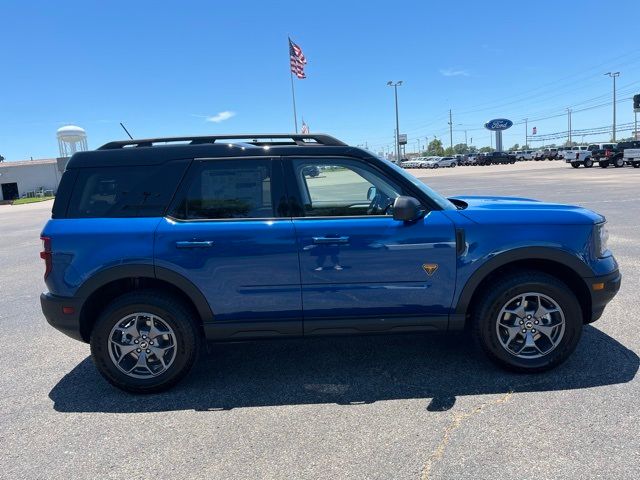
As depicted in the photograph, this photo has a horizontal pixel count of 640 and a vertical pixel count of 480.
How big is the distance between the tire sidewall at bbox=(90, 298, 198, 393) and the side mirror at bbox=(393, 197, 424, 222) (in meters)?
1.74

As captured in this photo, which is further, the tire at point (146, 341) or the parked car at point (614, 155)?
the parked car at point (614, 155)

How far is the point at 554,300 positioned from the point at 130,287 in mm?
3266

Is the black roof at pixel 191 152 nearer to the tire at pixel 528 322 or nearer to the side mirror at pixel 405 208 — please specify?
the side mirror at pixel 405 208

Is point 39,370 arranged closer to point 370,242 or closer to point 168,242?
point 168,242

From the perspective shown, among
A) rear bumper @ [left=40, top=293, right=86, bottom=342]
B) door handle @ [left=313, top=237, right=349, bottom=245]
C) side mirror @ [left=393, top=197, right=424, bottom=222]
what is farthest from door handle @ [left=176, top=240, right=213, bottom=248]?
side mirror @ [left=393, top=197, right=424, bottom=222]

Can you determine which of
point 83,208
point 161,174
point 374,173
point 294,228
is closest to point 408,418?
point 294,228

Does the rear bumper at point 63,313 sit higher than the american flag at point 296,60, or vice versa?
the american flag at point 296,60

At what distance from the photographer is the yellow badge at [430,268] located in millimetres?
3543

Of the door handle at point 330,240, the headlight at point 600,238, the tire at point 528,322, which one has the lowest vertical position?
the tire at point 528,322

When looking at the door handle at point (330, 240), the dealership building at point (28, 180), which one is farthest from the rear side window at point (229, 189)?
the dealership building at point (28, 180)

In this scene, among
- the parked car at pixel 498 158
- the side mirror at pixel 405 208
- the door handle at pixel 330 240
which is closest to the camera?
the side mirror at pixel 405 208

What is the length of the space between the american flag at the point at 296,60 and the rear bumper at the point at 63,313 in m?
37.3

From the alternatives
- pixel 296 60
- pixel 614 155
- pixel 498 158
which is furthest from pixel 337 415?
pixel 498 158

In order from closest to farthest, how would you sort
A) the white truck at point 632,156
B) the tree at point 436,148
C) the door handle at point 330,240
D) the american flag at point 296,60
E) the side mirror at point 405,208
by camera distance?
the side mirror at point 405,208 → the door handle at point 330,240 → the white truck at point 632,156 → the american flag at point 296,60 → the tree at point 436,148
